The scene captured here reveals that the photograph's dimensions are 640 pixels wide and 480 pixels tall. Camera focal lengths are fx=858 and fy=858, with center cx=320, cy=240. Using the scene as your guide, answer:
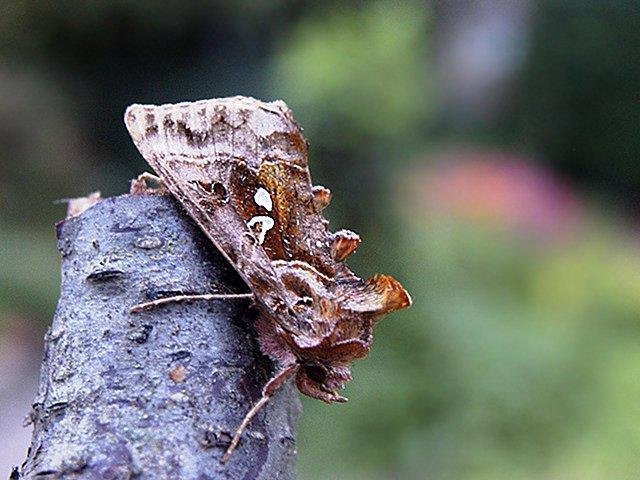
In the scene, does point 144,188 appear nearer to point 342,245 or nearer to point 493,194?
point 342,245

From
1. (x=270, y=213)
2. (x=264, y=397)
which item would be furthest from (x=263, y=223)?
(x=264, y=397)

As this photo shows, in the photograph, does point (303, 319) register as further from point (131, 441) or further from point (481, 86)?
point (481, 86)

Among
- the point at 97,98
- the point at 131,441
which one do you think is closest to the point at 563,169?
the point at 97,98

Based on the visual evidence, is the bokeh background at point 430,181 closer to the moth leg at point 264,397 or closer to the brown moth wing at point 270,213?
the brown moth wing at point 270,213

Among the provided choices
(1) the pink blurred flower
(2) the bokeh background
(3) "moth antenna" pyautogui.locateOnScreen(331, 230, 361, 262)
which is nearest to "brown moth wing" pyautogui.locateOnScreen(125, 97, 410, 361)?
(3) "moth antenna" pyautogui.locateOnScreen(331, 230, 361, 262)

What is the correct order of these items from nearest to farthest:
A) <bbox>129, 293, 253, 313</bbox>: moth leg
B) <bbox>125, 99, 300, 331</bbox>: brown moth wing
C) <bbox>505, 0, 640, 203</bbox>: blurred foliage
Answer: <bbox>129, 293, 253, 313</bbox>: moth leg → <bbox>125, 99, 300, 331</bbox>: brown moth wing → <bbox>505, 0, 640, 203</bbox>: blurred foliage

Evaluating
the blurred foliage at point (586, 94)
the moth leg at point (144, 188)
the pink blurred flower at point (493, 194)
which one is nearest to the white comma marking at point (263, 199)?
the moth leg at point (144, 188)

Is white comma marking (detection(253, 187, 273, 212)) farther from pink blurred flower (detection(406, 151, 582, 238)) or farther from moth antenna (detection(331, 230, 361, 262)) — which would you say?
pink blurred flower (detection(406, 151, 582, 238))
